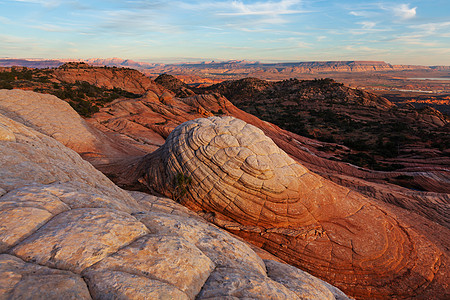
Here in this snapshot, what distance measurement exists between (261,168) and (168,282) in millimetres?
7394

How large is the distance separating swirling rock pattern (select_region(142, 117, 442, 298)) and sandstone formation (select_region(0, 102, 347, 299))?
15.2 ft

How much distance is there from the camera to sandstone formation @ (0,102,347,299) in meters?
2.88

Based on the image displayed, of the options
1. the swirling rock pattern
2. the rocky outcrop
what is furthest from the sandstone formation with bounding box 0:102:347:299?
the rocky outcrop

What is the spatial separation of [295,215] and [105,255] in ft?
27.5

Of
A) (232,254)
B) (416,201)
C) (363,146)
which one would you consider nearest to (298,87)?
(363,146)

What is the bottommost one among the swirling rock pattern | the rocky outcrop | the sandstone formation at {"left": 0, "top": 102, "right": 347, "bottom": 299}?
the swirling rock pattern

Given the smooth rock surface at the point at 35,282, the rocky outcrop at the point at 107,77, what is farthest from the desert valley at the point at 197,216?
the rocky outcrop at the point at 107,77

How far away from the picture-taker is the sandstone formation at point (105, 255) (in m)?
2.88

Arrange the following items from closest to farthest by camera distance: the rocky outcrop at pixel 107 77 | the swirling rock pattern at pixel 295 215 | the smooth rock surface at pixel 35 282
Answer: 1. the smooth rock surface at pixel 35 282
2. the swirling rock pattern at pixel 295 215
3. the rocky outcrop at pixel 107 77

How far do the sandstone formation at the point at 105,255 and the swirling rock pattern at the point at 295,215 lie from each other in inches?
182

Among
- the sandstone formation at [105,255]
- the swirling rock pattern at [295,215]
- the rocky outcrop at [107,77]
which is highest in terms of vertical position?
the rocky outcrop at [107,77]

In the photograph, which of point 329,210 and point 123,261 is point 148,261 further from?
point 329,210

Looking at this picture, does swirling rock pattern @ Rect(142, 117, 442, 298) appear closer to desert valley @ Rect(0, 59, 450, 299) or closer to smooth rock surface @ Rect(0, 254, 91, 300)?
desert valley @ Rect(0, 59, 450, 299)

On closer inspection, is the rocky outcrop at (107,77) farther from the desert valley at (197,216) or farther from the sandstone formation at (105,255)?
the sandstone formation at (105,255)
